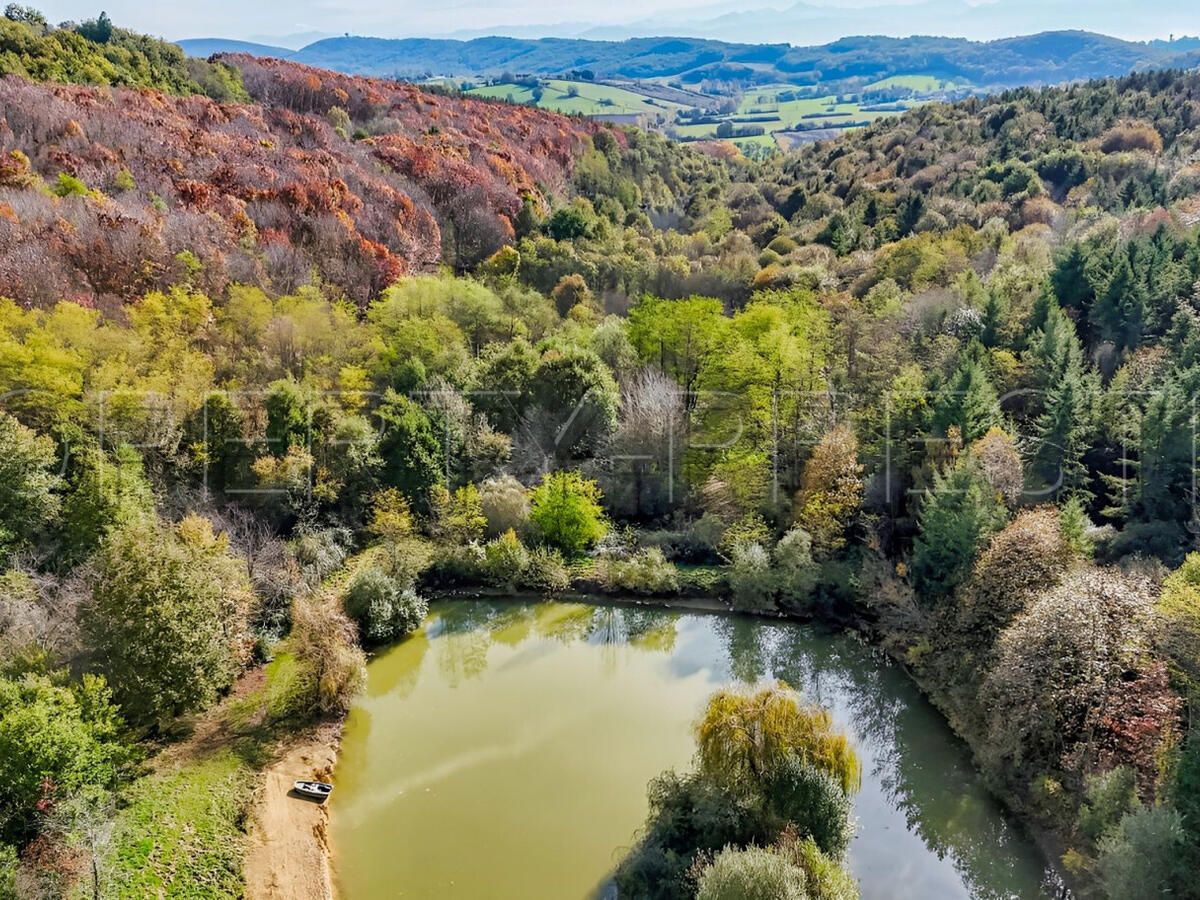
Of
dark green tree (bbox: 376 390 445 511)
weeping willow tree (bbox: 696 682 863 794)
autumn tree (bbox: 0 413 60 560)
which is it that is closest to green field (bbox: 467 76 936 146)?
dark green tree (bbox: 376 390 445 511)

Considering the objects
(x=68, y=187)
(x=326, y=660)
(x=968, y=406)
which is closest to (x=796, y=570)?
(x=968, y=406)

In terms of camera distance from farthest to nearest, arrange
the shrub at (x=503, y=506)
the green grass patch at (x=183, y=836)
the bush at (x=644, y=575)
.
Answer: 1. the shrub at (x=503, y=506)
2. the bush at (x=644, y=575)
3. the green grass patch at (x=183, y=836)

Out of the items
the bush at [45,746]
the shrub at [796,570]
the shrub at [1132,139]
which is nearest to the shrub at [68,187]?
the bush at [45,746]

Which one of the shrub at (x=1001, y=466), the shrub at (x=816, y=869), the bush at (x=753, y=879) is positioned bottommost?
the shrub at (x=816, y=869)

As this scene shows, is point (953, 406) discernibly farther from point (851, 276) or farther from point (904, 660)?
point (851, 276)

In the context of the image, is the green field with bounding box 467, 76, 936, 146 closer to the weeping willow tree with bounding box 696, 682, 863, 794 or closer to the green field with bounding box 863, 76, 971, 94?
the green field with bounding box 863, 76, 971, 94

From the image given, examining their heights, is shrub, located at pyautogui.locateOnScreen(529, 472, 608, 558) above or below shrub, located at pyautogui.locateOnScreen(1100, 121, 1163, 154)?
below

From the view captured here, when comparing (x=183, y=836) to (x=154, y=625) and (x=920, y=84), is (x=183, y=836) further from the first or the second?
(x=920, y=84)

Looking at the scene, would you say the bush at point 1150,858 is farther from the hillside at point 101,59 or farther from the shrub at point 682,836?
the hillside at point 101,59
